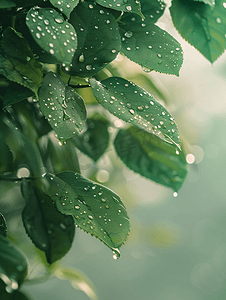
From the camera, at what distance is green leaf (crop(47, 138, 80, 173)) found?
0.30 meters

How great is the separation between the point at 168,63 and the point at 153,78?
7.5 inches

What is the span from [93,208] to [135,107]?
70 mm

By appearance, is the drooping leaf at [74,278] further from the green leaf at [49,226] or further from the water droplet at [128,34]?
the water droplet at [128,34]

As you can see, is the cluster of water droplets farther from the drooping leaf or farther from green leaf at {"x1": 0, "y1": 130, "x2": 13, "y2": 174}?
the drooping leaf

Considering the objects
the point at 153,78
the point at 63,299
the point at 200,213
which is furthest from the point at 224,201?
the point at 153,78

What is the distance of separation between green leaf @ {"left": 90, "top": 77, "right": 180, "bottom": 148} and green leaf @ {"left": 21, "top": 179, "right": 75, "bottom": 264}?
11 cm

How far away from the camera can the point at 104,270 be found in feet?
3.03

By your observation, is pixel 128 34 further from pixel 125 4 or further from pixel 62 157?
pixel 62 157

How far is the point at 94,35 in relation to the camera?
7.8 inches

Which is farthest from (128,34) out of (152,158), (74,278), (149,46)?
(74,278)

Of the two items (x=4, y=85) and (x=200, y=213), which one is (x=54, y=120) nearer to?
(x=4, y=85)

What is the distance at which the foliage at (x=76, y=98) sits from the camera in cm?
17

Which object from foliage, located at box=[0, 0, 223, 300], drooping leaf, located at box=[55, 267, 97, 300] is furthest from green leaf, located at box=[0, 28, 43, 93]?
drooping leaf, located at box=[55, 267, 97, 300]

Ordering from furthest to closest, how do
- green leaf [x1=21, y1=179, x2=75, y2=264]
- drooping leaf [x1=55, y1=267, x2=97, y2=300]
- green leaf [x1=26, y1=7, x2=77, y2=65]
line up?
1. drooping leaf [x1=55, y1=267, x2=97, y2=300]
2. green leaf [x1=21, y1=179, x2=75, y2=264]
3. green leaf [x1=26, y1=7, x2=77, y2=65]
